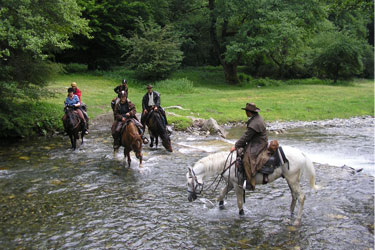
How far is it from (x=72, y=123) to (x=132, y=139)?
3789 millimetres

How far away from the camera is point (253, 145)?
8016 mm

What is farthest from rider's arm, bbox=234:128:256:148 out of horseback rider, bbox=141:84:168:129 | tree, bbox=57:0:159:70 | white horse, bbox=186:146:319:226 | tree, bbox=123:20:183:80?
tree, bbox=57:0:159:70

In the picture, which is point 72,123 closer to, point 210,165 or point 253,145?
point 210,165

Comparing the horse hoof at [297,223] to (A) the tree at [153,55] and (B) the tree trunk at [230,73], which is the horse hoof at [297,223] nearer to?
(A) the tree at [153,55]

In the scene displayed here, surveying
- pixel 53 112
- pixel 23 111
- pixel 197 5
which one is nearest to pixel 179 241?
pixel 23 111

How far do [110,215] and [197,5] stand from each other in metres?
38.5

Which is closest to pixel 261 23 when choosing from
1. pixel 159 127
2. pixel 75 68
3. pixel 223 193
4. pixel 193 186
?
pixel 75 68

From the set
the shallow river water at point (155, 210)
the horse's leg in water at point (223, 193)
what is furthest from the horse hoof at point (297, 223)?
the horse's leg in water at point (223, 193)

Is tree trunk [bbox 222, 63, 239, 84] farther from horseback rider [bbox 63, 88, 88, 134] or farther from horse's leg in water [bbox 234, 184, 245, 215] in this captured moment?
horse's leg in water [bbox 234, 184, 245, 215]

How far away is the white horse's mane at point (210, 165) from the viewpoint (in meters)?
7.92

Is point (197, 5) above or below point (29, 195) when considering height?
above

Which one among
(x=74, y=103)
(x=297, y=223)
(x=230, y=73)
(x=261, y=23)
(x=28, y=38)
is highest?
(x=261, y=23)

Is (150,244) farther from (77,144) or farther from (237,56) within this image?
(237,56)

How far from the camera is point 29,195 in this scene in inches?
373
